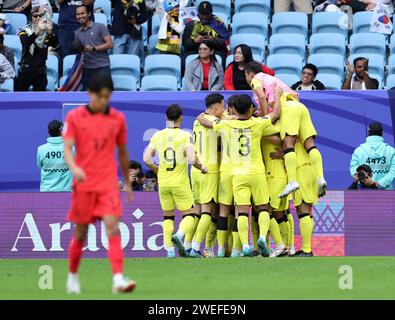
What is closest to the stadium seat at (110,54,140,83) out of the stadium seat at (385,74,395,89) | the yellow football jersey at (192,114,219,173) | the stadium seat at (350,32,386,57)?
the stadium seat at (350,32,386,57)

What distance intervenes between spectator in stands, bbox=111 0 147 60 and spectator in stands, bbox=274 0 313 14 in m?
2.69

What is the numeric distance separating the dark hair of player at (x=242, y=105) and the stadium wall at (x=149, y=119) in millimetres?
3862

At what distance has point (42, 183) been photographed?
20906 mm

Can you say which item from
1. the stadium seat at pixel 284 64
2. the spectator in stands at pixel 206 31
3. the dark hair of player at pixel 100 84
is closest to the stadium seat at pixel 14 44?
the spectator in stands at pixel 206 31

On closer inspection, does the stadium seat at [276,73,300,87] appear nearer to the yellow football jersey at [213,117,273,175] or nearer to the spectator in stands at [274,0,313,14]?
the spectator in stands at [274,0,313,14]

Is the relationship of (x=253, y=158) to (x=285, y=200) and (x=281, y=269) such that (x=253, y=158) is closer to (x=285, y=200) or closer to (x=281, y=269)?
(x=285, y=200)

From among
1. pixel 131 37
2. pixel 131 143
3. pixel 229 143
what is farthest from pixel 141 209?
pixel 131 37

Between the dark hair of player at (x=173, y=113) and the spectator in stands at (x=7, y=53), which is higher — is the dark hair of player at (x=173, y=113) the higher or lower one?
the lower one

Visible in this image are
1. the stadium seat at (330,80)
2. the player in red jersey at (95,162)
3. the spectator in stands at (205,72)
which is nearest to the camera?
the player in red jersey at (95,162)

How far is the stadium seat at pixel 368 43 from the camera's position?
78.6 feet

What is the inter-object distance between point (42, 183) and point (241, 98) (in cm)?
477

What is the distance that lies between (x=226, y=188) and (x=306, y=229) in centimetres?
124

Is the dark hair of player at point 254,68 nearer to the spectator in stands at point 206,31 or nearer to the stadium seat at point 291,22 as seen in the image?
the spectator in stands at point 206,31

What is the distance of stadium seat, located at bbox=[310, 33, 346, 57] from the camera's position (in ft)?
78.3
